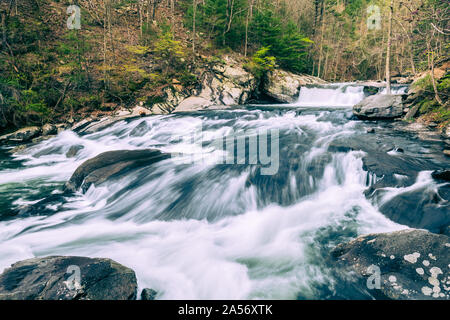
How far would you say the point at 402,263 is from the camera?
2559 millimetres

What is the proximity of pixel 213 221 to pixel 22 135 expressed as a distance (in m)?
10.6

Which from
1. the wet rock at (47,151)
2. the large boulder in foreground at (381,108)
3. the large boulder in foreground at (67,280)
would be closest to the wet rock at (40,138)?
the wet rock at (47,151)

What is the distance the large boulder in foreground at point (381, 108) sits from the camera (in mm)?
8938

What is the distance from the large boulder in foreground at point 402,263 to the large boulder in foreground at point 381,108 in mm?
7721

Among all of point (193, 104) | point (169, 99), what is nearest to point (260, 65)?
point (193, 104)

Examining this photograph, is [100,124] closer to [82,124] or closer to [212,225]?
[82,124]

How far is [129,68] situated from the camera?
1363 cm

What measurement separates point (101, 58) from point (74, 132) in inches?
258

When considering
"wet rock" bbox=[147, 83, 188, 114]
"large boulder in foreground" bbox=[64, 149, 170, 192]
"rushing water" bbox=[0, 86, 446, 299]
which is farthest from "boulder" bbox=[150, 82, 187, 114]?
"large boulder in foreground" bbox=[64, 149, 170, 192]

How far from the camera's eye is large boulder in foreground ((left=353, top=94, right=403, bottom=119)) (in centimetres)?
894

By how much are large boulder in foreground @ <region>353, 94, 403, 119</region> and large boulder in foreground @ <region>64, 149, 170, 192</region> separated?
802 centimetres
